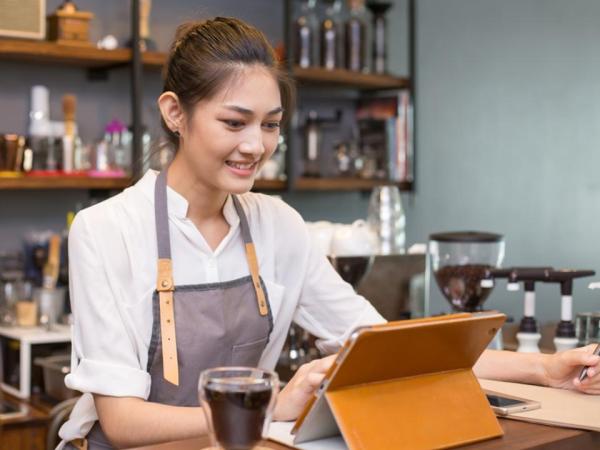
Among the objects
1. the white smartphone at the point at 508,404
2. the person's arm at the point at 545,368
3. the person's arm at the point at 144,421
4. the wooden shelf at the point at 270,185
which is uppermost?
the wooden shelf at the point at 270,185

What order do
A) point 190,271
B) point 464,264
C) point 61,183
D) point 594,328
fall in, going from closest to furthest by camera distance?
1. point 190,271
2. point 594,328
3. point 464,264
4. point 61,183

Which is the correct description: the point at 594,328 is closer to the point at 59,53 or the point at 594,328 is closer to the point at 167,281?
the point at 167,281

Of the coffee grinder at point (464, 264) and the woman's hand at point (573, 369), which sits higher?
the coffee grinder at point (464, 264)

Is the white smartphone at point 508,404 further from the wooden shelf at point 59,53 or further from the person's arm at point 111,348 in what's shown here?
the wooden shelf at point 59,53

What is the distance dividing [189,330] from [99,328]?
0.17 metres

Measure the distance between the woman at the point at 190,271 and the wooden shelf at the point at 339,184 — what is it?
241 centimetres

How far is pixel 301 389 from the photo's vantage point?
1.42 m

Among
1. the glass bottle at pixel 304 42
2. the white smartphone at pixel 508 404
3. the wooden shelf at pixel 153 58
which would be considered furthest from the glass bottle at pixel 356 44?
the white smartphone at pixel 508 404

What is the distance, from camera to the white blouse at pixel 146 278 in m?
1.65

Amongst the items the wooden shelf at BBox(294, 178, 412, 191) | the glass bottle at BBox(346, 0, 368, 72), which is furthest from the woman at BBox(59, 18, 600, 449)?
the glass bottle at BBox(346, 0, 368, 72)

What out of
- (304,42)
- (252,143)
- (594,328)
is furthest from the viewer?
(304,42)

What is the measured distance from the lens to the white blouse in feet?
5.42

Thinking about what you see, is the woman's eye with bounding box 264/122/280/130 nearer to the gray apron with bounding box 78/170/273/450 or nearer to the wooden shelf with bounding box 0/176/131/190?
the gray apron with bounding box 78/170/273/450

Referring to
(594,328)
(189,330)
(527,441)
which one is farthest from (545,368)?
(189,330)
